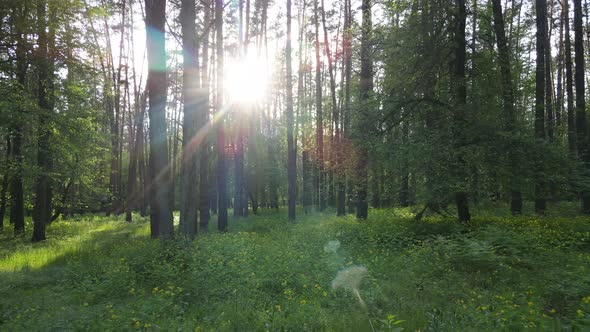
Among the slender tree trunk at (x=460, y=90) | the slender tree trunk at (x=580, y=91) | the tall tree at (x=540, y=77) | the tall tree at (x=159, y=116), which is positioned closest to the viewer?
the tall tree at (x=159, y=116)

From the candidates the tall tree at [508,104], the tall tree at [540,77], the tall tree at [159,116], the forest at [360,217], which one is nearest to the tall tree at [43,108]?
the forest at [360,217]

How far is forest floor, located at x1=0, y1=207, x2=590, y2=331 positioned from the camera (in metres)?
4.80

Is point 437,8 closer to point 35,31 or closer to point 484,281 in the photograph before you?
point 484,281

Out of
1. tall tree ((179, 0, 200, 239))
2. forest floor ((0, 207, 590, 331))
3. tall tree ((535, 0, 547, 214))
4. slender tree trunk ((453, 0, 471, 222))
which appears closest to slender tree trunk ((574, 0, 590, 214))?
tall tree ((535, 0, 547, 214))

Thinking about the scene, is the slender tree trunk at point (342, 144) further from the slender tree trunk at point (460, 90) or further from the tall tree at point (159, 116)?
the tall tree at point (159, 116)

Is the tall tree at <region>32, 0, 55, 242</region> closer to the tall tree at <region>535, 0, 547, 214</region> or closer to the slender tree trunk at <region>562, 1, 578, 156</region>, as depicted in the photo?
the tall tree at <region>535, 0, 547, 214</region>

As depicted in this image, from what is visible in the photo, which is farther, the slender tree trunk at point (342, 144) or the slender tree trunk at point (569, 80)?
the slender tree trunk at point (569, 80)

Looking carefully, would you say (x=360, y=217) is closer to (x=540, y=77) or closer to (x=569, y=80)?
(x=540, y=77)

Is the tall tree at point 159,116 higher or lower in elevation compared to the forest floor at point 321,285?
higher

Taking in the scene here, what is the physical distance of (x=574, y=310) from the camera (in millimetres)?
4828

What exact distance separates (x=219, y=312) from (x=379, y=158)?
7.94m

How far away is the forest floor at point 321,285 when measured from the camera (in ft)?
15.7

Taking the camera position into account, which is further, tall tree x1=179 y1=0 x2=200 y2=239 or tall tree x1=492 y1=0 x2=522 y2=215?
tall tree x1=179 y1=0 x2=200 y2=239

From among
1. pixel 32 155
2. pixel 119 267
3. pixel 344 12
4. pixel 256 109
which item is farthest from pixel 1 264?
pixel 256 109
